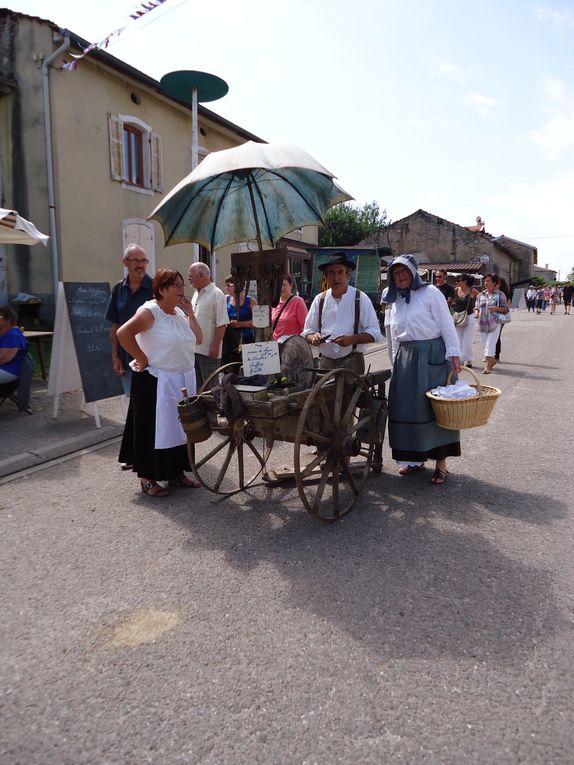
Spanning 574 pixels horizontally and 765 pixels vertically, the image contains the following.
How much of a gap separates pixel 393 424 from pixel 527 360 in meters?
8.58

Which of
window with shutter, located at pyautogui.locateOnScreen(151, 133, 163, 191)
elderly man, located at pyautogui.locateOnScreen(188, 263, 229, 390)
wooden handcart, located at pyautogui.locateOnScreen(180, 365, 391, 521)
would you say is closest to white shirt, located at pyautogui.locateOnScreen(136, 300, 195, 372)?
wooden handcart, located at pyautogui.locateOnScreen(180, 365, 391, 521)

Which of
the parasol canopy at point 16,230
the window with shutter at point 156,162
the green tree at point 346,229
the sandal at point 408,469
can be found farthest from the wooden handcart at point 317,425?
the green tree at point 346,229

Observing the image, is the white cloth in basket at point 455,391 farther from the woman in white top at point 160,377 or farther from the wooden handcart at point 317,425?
the woman in white top at point 160,377

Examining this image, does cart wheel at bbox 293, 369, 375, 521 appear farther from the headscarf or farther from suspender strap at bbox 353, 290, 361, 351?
the headscarf

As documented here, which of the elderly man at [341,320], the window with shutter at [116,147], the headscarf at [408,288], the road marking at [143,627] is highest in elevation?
the window with shutter at [116,147]

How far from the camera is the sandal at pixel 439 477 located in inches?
176

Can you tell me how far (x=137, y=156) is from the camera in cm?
1457

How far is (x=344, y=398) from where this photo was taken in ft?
13.2

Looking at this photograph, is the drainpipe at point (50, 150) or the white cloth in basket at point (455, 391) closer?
the white cloth in basket at point (455, 391)

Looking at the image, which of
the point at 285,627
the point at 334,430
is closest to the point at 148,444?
the point at 334,430

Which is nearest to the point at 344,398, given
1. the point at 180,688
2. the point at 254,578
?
the point at 254,578

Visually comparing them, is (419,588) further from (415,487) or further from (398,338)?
(398,338)

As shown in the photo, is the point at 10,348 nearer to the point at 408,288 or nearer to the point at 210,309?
the point at 210,309

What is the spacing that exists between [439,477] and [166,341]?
7.97 feet
